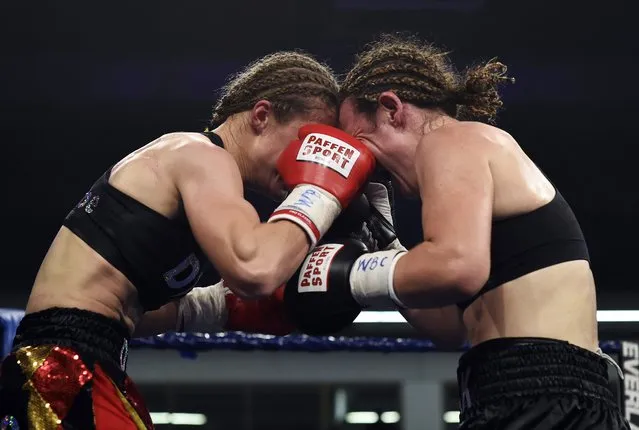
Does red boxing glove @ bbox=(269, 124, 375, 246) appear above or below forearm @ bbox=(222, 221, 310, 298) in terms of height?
above

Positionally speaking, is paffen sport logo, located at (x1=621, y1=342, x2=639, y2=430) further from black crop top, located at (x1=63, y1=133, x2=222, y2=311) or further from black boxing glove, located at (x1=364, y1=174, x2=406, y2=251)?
black crop top, located at (x1=63, y1=133, x2=222, y2=311)

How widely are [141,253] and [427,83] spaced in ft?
2.99

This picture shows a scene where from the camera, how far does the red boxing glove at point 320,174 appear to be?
2.19m

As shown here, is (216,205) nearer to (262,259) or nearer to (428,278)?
(262,259)

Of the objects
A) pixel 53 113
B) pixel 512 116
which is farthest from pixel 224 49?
pixel 512 116

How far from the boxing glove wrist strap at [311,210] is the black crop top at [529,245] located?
1.40 feet

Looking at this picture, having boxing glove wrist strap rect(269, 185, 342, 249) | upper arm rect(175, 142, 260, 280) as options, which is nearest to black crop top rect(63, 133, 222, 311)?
upper arm rect(175, 142, 260, 280)

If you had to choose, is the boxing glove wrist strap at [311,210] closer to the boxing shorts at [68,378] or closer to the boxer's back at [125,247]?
the boxer's back at [125,247]

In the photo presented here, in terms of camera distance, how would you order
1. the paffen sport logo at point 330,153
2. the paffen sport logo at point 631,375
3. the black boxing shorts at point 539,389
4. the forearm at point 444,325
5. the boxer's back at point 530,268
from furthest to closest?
the paffen sport logo at point 631,375 → the forearm at point 444,325 → the paffen sport logo at point 330,153 → the boxer's back at point 530,268 → the black boxing shorts at point 539,389

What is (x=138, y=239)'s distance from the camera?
85.0 inches

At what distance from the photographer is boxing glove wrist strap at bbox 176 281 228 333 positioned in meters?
2.67

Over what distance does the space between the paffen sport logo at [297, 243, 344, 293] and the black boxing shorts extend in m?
0.43

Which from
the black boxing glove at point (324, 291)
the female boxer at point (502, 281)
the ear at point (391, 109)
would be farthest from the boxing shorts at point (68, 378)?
the ear at point (391, 109)

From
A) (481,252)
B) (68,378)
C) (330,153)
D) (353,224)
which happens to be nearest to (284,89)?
(330,153)
